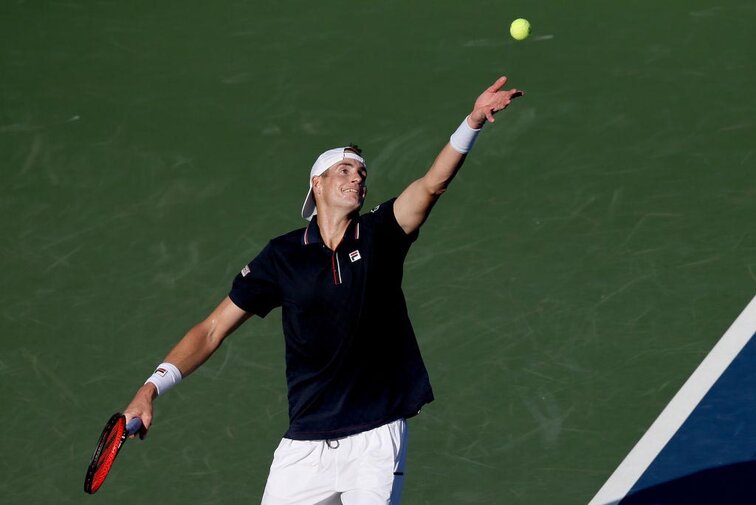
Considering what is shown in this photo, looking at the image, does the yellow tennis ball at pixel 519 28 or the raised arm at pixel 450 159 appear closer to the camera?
the raised arm at pixel 450 159

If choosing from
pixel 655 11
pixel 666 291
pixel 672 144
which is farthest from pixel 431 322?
pixel 655 11

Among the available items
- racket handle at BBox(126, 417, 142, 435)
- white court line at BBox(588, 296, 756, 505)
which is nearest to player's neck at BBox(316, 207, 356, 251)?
racket handle at BBox(126, 417, 142, 435)

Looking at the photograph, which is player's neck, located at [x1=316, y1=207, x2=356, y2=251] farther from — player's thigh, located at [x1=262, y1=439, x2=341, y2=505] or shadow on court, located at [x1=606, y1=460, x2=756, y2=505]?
shadow on court, located at [x1=606, y1=460, x2=756, y2=505]

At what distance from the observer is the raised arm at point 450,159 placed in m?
7.47

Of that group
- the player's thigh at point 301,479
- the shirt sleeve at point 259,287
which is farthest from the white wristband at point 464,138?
the player's thigh at point 301,479

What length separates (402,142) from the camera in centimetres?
1209

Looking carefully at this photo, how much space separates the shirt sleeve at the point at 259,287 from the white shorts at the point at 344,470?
2.48 ft

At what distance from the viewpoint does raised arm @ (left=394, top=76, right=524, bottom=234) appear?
24.5 ft

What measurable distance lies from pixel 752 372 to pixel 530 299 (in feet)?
5.18

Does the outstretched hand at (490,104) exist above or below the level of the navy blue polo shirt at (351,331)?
above

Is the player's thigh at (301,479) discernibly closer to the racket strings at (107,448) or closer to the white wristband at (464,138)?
the racket strings at (107,448)

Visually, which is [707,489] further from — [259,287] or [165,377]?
[165,377]

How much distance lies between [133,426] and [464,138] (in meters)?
2.18

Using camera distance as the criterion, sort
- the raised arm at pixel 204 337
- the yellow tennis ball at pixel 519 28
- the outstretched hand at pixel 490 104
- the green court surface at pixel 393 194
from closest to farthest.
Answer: the outstretched hand at pixel 490 104, the raised arm at pixel 204 337, the green court surface at pixel 393 194, the yellow tennis ball at pixel 519 28
